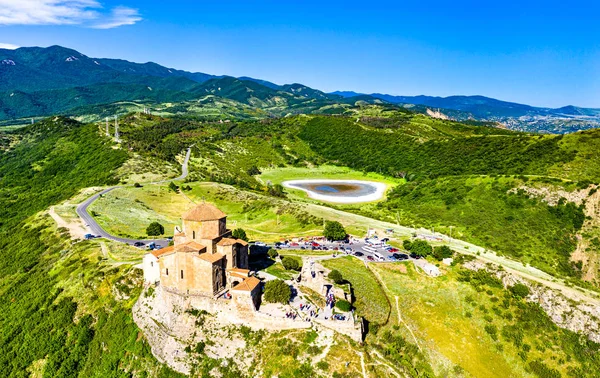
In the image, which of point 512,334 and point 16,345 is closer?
point 512,334

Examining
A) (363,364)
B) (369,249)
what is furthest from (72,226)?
(363,364)

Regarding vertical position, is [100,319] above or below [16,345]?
above

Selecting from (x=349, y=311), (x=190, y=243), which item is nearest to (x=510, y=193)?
(x=349, y=311)

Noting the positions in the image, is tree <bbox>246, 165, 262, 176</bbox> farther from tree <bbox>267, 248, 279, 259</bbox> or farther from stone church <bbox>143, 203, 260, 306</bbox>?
stone church <bbox>143, 203, 260, 306</bbox>

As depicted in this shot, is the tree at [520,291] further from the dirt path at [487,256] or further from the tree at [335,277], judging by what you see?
the tree at [335,277]

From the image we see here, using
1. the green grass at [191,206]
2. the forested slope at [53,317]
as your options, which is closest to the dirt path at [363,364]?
the forested slope at [53,317]

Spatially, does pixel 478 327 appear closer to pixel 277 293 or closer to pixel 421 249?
pixel 421 249

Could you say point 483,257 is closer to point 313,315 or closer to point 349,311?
point 349,311
